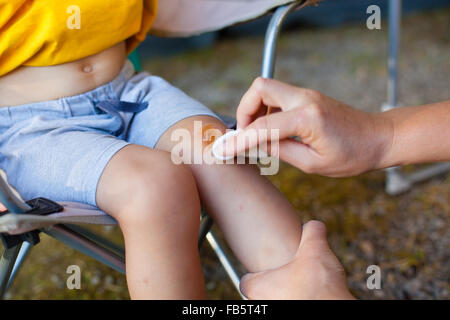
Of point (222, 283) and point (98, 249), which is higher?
point (98, 249)

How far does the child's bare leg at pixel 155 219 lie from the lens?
68 centimetres

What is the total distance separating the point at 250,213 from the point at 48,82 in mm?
432

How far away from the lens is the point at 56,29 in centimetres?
88

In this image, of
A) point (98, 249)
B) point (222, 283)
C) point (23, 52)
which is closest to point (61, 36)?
point (23, 52)

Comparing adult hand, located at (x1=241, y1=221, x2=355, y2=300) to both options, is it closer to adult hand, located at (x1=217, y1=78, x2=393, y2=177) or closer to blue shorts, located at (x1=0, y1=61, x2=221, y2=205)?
adult hand, located at (x1=217, y1=78, x2=393, y2=177)

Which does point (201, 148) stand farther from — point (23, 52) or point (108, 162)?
point (23, 52)

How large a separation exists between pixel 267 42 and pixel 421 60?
7.75 ft

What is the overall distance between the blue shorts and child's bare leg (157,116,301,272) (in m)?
0.14

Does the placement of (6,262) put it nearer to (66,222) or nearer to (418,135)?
(66,222)

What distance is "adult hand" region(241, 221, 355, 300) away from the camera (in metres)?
0.69

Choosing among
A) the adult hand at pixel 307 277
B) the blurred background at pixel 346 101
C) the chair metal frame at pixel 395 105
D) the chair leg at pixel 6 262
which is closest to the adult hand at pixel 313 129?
the adult hand at pixel 307 277
